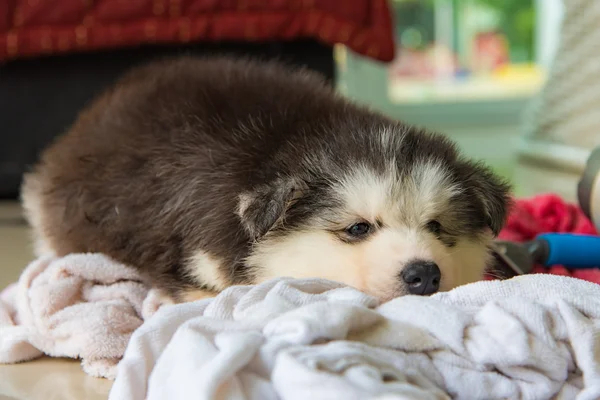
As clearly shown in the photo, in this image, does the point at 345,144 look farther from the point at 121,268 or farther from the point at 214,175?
the point at 121,268

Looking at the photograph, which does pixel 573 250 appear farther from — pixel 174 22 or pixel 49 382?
pixel 174 22

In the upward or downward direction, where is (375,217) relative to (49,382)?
upward

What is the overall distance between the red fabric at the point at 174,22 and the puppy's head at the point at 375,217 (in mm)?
1555

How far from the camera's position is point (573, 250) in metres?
1.85

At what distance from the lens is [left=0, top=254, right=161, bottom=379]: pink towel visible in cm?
151

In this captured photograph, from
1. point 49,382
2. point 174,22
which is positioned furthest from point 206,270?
point 174,22

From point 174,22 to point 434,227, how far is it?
185 cm

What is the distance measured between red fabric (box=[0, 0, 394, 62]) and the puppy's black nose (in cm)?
184

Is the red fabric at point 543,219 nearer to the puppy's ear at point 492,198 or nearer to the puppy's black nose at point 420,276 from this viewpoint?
the puppy's ear at point 492,198

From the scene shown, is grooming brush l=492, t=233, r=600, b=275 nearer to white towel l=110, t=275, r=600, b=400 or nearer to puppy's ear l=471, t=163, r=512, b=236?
puppy's ear l=471, t=163, r=512, b=236

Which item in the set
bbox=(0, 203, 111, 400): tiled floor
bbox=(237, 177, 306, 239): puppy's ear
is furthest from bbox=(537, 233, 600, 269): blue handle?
bbox=(0, 203, 111, 400): tiled floor

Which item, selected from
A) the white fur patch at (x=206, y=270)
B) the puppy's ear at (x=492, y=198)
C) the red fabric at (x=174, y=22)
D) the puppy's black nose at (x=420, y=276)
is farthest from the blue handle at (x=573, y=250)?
the red fabric at (x=174, y=22)

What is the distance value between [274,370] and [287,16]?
224cm

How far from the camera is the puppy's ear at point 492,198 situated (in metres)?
1.62
